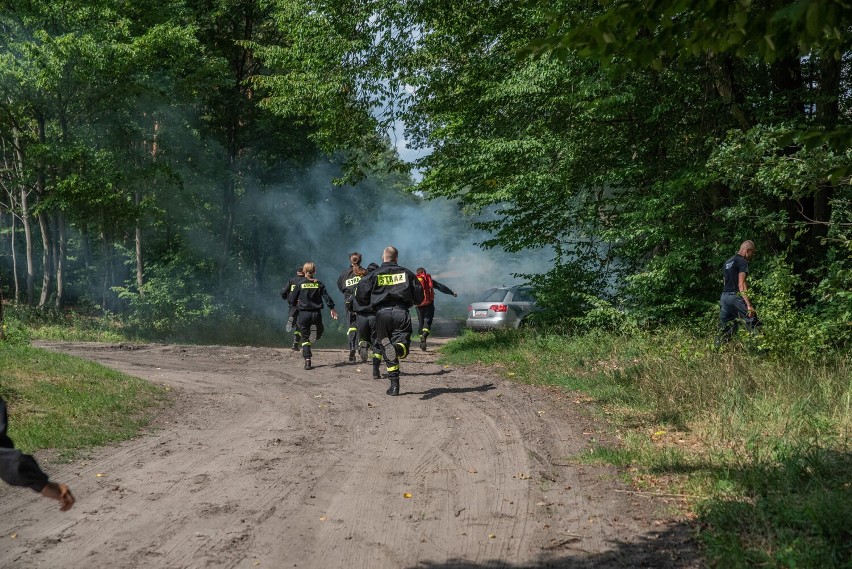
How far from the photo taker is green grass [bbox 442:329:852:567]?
456cm

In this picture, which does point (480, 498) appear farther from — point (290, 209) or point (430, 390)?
point (290, 209)

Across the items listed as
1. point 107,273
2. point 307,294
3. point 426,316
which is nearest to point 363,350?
point 307,294

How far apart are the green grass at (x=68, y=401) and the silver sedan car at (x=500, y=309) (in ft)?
42.2

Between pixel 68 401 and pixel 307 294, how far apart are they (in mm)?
5516

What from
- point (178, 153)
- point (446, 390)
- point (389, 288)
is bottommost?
point (446, 390)

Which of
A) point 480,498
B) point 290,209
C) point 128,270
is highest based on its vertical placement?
point 290,209

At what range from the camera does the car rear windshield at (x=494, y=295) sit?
23.3 m

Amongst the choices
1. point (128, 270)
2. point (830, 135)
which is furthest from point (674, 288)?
point (128, 270)

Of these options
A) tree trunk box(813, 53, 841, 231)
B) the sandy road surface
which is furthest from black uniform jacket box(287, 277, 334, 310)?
tree trunk box(813, 53, 841, 231)

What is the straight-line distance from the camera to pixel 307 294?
14305 millimetres

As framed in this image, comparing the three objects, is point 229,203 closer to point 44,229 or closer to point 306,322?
point 44,229

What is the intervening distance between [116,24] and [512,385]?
53.0 ft

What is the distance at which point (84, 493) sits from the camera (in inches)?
235

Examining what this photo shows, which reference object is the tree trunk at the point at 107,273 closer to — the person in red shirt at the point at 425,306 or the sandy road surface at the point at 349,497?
the person in red shirt at the point at 425,306
